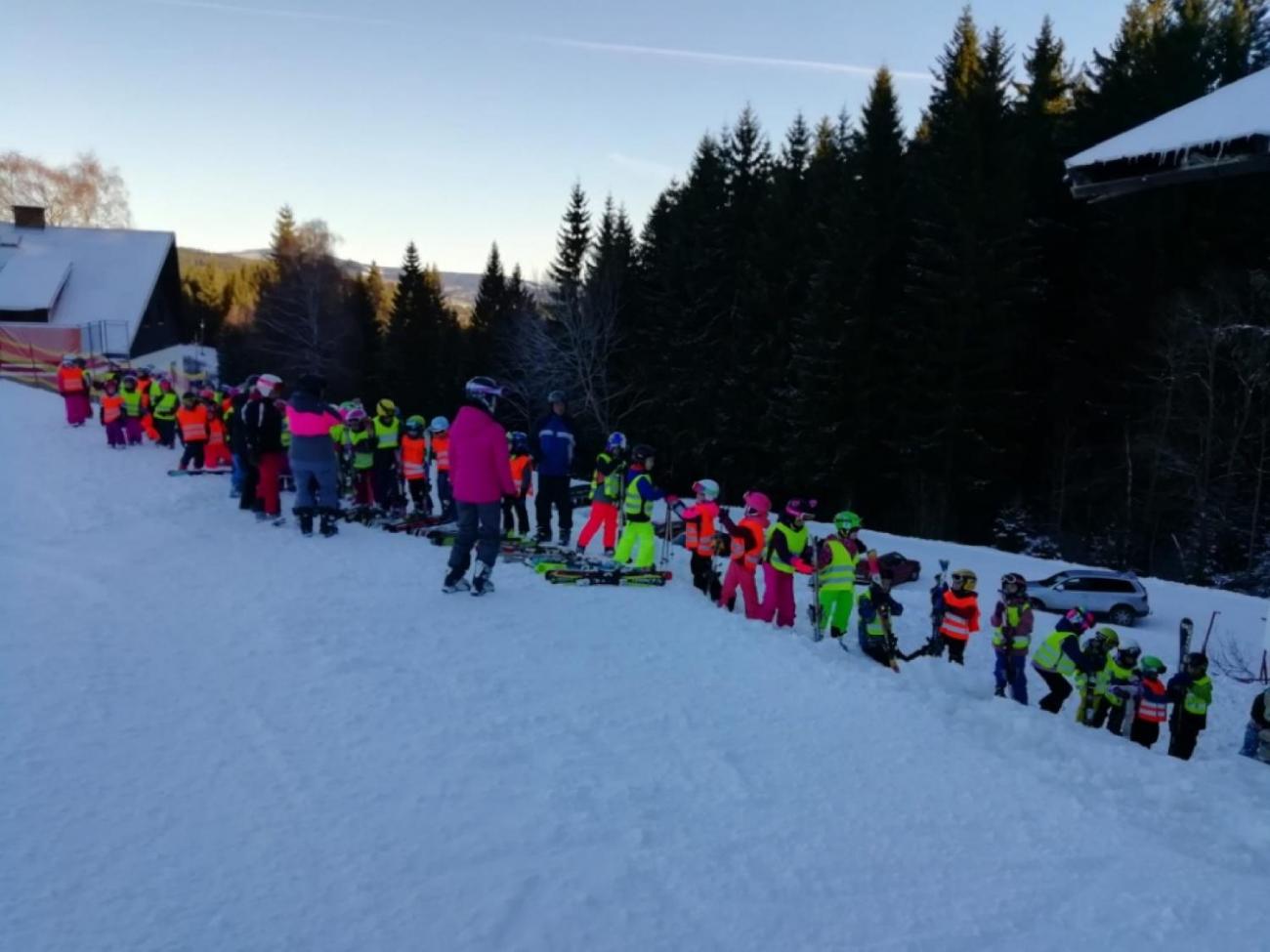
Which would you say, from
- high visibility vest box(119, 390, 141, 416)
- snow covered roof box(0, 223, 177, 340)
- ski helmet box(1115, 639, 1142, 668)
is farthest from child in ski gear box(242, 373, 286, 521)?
snow covered roof box(0, 223, 177, 340)

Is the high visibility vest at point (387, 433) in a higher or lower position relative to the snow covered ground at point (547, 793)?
higher

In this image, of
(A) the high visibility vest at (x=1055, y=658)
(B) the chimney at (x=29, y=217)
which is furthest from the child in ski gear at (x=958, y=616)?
(B) the chimney at (x=29, y=217)

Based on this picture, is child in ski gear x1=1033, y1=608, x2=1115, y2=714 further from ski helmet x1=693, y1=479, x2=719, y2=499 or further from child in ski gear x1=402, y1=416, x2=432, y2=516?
child in ski gear x1=402, y1=416, x2=432, y2=516

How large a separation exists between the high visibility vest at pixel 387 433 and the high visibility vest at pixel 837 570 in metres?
7.05

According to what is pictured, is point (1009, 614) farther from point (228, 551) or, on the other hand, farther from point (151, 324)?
point (151, 324)

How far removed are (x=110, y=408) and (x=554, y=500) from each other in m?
9.74

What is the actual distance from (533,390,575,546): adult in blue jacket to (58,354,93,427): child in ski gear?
39.6 ft

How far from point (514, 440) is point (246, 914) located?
988cm

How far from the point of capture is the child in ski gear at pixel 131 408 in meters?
15.9

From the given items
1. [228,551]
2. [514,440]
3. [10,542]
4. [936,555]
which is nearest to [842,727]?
[228,551]

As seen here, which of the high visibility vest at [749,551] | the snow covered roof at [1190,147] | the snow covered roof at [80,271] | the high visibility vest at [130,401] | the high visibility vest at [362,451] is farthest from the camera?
the snow covered roof at [80,271]

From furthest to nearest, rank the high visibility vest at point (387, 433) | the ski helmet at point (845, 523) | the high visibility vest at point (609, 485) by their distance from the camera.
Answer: the high visibility vest at point (387, 433) → the high visibility vest at point (609, 485) → the ski helmet at point (845, 523)

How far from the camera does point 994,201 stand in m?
27.5

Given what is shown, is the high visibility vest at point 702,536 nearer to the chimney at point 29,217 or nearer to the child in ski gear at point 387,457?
the child in ski gear at point 387,457
